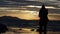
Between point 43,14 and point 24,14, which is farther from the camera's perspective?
point 24,14

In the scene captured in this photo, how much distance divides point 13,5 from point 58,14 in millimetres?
1283

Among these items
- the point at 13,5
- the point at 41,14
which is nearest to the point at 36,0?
the point at 13,5

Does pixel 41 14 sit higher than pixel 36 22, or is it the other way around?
pixel 41 14

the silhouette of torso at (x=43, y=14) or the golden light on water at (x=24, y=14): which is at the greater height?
the silhouette of torso at (x=43, y=14)

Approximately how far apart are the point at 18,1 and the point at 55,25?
206 centimetres

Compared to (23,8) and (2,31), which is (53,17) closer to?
(23,8)

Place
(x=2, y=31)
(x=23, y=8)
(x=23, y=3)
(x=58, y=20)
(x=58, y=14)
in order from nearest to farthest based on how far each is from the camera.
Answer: (x=2, y=31) < (x=58, y=20) < (x=58, y=14) < (x=23, y=8) < (x=23, y=3)

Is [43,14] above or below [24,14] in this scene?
above

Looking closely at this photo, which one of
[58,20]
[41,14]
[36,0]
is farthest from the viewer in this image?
[36,0]

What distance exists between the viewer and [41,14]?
8.28 ft

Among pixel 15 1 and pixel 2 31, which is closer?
pixel 2 31

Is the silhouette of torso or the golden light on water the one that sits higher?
the silhouette of torso

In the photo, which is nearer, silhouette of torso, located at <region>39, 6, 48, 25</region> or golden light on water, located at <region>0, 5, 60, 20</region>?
silhouette of torso, located at <region>39, 6, 48, 25</region>

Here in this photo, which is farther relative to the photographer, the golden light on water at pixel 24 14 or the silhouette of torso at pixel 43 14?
the golden light on water at pixel 24 14
